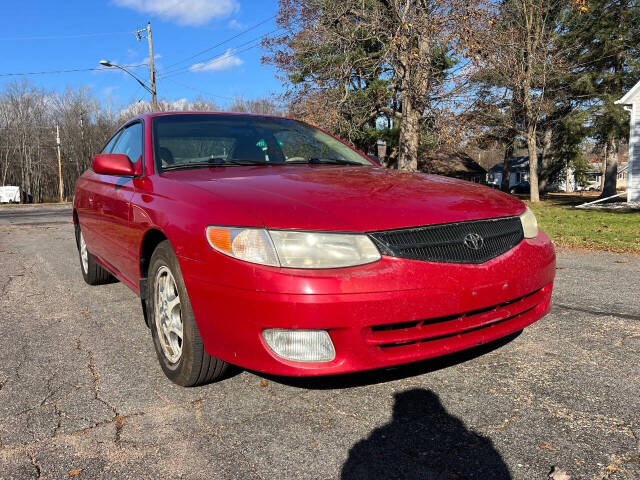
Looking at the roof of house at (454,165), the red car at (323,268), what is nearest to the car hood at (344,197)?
the red car at (323,268)

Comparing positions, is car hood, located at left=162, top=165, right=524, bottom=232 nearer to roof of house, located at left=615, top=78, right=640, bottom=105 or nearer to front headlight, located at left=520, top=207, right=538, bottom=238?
front headlight, located at left=520, top=207, right=538, bottom=238

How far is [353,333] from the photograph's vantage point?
2.07m

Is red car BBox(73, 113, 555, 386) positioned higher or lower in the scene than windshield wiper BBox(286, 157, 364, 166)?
lower

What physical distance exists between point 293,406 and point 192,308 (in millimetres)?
671

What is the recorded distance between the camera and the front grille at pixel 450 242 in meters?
2.16

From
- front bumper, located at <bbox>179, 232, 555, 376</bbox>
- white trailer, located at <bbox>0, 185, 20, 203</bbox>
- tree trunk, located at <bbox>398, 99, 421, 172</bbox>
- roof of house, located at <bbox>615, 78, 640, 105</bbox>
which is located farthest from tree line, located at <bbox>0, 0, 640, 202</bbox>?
white trailer, located at <bbox>0, 185, 20, 203</bbox>

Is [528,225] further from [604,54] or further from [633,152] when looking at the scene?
[604,54]

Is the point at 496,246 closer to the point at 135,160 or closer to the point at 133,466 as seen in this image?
the point at 133,466

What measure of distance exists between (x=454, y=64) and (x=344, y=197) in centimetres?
1266

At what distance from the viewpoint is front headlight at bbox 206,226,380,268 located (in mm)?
2072

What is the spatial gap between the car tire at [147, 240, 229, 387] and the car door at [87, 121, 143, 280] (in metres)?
0.40

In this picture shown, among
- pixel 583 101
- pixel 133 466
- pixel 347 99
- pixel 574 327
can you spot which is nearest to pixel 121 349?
pixel 133 466

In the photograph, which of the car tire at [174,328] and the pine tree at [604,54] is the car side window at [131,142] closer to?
the car tire at [174,328]

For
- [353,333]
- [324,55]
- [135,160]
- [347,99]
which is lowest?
[353,333]
